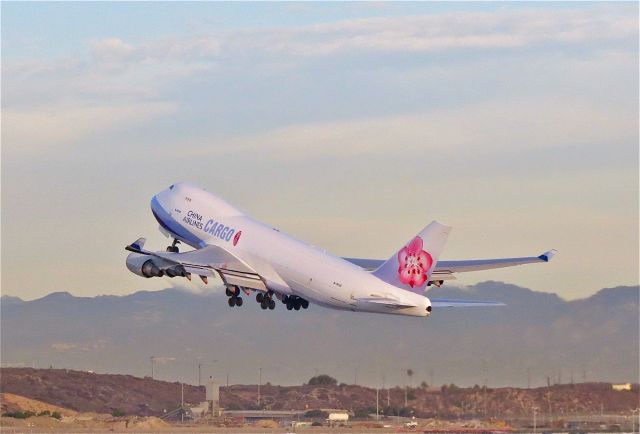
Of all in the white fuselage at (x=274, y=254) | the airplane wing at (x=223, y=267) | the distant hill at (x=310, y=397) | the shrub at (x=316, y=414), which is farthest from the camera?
the shrub at (x=316, y=414)

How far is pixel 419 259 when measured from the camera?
88750 mm

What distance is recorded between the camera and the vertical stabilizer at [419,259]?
8838cm

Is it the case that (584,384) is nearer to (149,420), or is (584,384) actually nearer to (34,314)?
(149,420)

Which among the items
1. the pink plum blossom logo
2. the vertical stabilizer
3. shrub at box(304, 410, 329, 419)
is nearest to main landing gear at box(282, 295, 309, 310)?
the vertical stabilizer

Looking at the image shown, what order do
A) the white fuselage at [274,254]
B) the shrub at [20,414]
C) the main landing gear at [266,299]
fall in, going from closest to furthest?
the white fuselage at [274,254] → the main landing gear at [266,299] → the shrub at [20,414]

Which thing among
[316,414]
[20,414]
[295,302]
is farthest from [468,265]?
[20,414]

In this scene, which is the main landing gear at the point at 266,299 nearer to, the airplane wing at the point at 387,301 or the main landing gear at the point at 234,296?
the main landing gear at the point at 234,296

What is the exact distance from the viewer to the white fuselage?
89.8 m

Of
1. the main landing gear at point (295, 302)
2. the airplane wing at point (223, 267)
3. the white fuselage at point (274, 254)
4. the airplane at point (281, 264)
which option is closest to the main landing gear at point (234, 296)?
the airplane at point (281, 264)

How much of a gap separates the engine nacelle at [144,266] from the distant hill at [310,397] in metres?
27.4

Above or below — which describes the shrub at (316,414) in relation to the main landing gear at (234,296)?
below

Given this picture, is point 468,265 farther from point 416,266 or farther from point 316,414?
point 316,414

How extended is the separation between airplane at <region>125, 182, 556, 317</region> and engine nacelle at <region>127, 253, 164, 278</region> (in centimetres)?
7

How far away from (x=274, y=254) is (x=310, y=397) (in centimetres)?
4068
